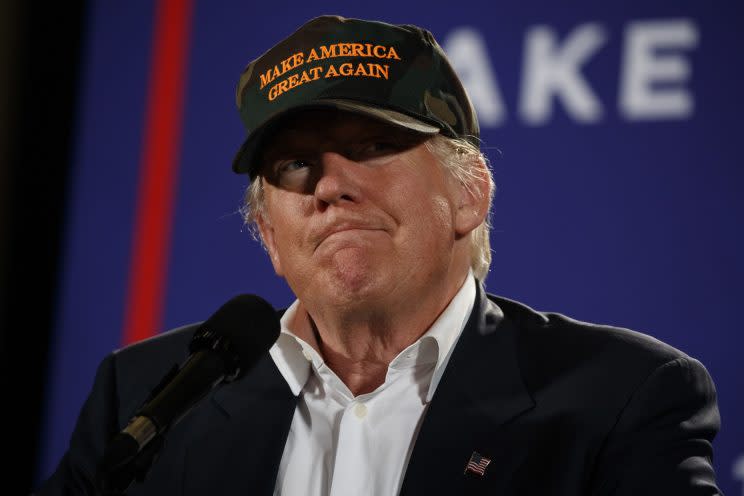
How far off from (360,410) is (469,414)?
0.63 feet

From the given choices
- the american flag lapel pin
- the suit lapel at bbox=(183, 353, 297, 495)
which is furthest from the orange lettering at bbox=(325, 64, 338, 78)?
the american flag lapel pin

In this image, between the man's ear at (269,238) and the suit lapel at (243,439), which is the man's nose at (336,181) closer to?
the man's ear at (269,238)

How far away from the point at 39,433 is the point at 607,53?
6.29ft

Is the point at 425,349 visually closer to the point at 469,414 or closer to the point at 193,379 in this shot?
the point at 469,414

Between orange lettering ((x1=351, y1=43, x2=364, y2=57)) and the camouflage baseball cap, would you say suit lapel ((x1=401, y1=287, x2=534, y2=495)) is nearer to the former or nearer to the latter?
the camouflage baseball cap

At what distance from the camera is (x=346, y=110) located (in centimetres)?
142

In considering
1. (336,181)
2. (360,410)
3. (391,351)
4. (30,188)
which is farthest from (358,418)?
(30,188)

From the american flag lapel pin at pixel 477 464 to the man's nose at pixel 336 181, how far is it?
1.45 feet

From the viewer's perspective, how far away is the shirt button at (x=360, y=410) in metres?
1.48

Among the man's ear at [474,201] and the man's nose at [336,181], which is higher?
the man's nose at [336,181]

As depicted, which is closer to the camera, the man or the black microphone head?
the black microphone head

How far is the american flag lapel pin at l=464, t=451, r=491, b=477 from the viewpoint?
4.40 feet

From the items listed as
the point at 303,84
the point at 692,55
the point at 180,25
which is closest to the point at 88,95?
the point at 180,25

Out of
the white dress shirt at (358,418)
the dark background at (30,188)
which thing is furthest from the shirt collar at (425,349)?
the dark background at (30,188)
